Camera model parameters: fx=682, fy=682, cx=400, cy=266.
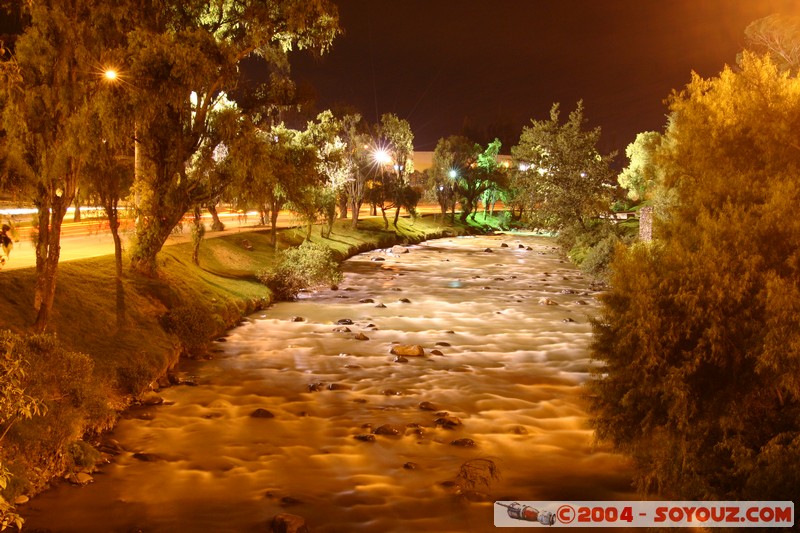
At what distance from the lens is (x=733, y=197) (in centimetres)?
926

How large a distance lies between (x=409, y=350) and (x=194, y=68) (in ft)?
32.7

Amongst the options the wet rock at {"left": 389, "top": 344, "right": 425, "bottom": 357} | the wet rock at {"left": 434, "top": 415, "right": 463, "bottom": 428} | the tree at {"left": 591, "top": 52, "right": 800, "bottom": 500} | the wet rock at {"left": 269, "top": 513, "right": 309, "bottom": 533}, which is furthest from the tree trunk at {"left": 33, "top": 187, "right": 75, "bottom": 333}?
the tree at {"left": 591, "top": 52, "right": 800, "bottom": 500}

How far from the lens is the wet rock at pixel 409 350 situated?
20.5 metres

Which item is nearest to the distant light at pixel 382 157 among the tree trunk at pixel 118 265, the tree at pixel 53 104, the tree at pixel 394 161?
the tree at pixel 394 161

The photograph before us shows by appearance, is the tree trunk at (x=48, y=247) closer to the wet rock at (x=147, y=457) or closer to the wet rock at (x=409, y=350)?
the wet rock at (x=147, y=457)

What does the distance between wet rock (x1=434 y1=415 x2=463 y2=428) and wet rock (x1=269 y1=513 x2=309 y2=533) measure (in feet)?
16.9

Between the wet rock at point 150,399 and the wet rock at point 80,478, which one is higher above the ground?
the wet rock at point 150,399

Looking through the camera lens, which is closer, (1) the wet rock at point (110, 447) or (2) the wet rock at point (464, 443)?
(1) the wet rock at point (110, 447)

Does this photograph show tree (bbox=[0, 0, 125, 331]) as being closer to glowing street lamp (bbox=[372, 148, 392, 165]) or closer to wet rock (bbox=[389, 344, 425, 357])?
wet rock (bbox=[389, 344, 425, 357])

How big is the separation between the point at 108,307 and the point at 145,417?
4682mm

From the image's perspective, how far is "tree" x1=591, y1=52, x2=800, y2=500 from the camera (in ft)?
26.6

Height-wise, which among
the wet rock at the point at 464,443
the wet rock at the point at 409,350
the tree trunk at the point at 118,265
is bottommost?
the wet rock at the point at 464,443

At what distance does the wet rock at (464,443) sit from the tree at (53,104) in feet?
27.9

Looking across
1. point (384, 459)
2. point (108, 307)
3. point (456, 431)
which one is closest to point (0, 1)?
point (108, 307)
